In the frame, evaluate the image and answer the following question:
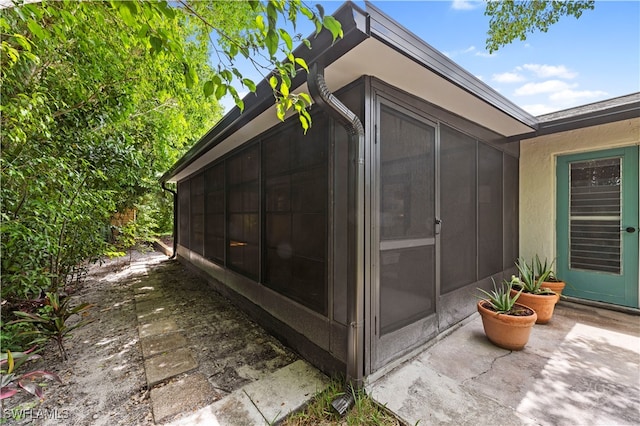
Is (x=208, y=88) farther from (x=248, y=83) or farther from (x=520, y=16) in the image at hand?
(x=520, y=16)

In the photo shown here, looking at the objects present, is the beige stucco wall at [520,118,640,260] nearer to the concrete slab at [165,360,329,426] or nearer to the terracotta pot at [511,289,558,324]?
the terracotta pot at [511,289,558,324]

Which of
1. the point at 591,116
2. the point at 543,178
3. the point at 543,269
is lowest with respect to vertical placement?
the point at 543,269

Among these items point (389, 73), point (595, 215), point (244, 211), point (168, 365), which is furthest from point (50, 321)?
point (595, 215)

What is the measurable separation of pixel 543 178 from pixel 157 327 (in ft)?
19.5

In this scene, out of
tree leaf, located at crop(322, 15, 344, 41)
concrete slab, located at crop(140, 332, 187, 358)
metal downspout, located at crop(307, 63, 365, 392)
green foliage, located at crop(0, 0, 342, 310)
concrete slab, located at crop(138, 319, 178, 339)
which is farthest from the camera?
concrete slab, located at crop(138, 319, 178, 339)

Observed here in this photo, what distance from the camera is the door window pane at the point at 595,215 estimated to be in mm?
3333

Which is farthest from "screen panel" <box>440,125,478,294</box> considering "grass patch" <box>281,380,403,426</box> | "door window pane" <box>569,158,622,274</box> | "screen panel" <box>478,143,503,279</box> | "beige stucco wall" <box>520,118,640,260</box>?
"door window pane" <box>569,158,622,274</box>

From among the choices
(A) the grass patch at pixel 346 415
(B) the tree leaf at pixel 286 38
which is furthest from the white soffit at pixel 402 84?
(A) the grass patch at pixel 346 415

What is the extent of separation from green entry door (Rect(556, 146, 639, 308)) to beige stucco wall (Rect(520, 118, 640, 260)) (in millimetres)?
99

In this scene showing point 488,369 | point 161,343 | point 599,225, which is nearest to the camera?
point 488,369

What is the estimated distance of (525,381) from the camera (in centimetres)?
199

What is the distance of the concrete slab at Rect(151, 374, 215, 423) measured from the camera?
5.98 feet

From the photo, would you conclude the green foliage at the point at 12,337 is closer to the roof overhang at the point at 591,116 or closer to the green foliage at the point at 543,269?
the green foliage at the point at 543,269

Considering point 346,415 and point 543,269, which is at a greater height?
point 543,269
